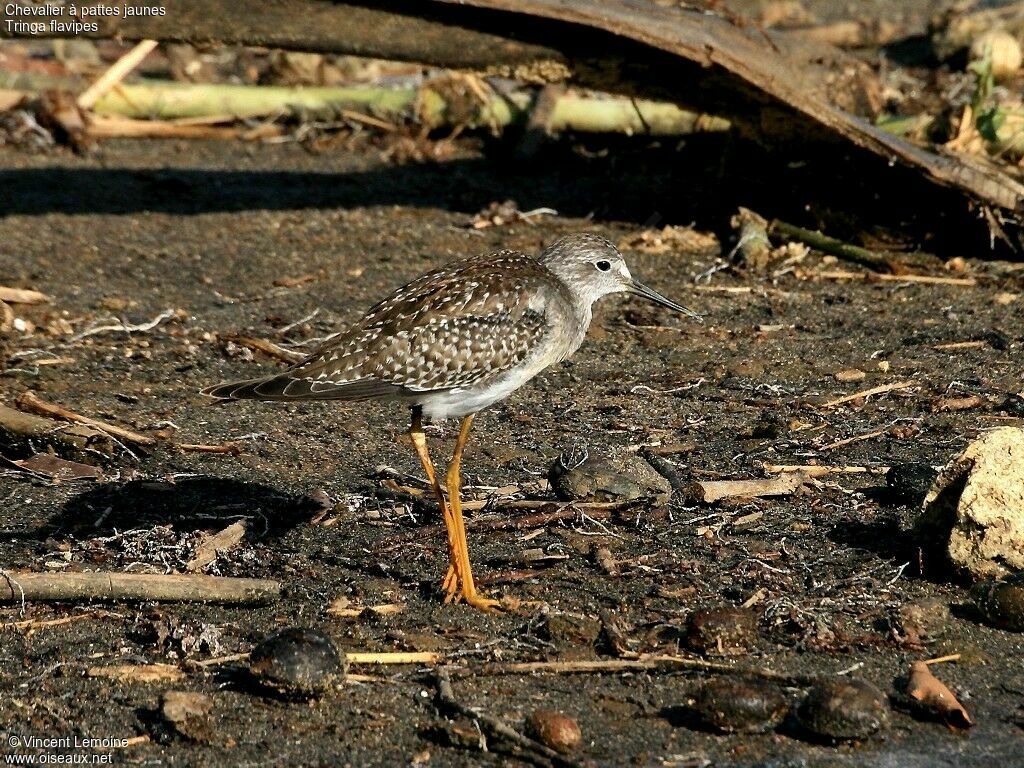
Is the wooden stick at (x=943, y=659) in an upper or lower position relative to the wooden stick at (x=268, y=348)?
upper

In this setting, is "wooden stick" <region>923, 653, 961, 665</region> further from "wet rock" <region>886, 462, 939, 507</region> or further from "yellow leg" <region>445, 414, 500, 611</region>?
"yellow leg" <region>445, 414, 500, 611</region>

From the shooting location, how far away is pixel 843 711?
4.46m

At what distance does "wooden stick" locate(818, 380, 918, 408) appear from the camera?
7199 millimetres

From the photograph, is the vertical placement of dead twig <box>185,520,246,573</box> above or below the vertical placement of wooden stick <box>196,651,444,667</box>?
below

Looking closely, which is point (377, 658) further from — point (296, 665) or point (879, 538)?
point (879, 538)

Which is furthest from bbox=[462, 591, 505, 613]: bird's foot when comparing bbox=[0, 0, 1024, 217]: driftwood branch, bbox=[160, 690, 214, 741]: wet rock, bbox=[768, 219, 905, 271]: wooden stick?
bbox=[768, 219, 905, 271]: wooden stick

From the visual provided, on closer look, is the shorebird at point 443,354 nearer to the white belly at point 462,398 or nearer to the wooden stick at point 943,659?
the white belly at point 462,398

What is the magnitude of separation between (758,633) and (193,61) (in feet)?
30.6

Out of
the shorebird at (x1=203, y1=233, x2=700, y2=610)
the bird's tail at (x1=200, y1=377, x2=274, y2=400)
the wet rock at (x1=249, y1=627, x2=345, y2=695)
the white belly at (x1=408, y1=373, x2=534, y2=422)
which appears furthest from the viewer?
the white belly at (x1=408, y1=373, x2=534, y2=422)

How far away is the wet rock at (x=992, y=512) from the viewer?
530cm

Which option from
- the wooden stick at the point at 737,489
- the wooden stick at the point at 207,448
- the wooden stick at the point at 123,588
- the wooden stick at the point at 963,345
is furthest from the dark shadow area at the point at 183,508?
the wooden stick at the point at 963,345

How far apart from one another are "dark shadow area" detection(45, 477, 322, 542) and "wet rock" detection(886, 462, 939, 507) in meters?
2.45

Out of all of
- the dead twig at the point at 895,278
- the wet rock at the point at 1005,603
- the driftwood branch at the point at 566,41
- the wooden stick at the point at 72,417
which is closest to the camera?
the wet rock at the point at 1005,603

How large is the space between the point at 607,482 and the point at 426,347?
37.8 inches
